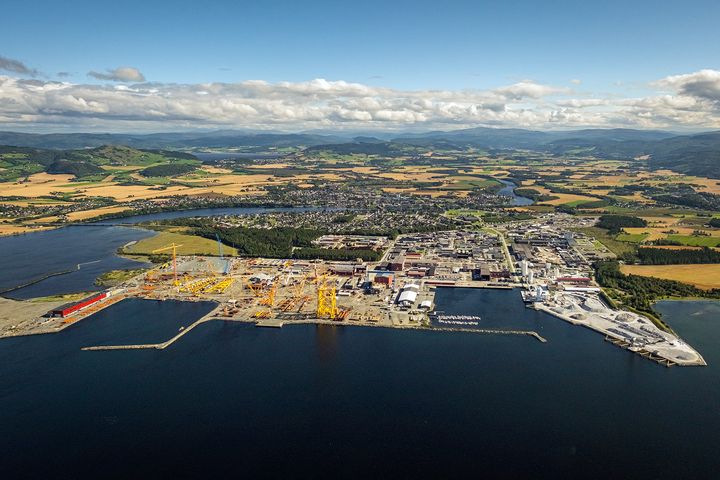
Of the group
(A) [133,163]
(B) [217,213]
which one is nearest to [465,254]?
(B) [217,213]

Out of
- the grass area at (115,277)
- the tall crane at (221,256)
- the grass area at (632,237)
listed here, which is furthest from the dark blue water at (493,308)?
the grass area at (115,277)

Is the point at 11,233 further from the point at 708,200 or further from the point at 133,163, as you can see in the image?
the point at 708,200

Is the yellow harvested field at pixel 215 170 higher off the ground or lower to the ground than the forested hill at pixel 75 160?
lower

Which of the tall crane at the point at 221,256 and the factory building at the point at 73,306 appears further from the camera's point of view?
the tall crane at the point at 221,256

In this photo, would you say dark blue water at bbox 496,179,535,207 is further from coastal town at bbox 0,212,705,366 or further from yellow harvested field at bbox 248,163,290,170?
yellow harvested field at bbox 248,163,290,170

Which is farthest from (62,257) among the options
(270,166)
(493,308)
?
(270,166)

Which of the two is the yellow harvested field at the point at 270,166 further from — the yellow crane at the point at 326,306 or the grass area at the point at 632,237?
the yellow crane at the point at 326,306
